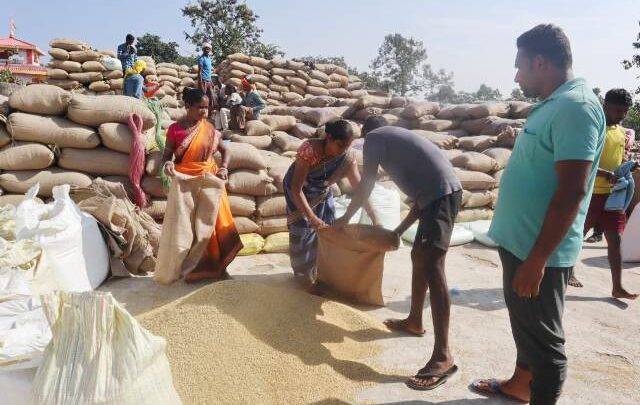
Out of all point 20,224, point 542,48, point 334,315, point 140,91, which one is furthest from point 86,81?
point 542,48

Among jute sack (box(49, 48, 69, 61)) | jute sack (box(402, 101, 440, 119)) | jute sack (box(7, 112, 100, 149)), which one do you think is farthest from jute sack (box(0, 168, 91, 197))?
jute sack (box(49, 48, 69, 61))

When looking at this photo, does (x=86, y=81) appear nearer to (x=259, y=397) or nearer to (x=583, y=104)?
(x=259, y=397)

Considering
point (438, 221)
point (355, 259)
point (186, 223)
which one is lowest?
point (355, 259)

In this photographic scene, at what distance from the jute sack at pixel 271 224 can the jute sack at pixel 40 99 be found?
77.2 inches

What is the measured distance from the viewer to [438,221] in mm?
2527

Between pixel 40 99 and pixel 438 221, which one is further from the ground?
pixel 40 99

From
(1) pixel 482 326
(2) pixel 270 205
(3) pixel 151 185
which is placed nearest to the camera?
(1) pixel 482 326

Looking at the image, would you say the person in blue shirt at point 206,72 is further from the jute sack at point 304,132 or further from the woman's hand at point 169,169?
the woman's hand at point 169,169

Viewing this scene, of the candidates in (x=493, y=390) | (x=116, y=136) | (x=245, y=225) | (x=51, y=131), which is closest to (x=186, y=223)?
(x=245, y=225)

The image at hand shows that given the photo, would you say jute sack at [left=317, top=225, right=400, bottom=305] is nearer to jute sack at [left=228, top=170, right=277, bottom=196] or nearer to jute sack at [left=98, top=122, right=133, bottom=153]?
jute sack at [left=228, top=170, right=277, bottom=196]

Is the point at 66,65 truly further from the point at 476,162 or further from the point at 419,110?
the point at 476,162

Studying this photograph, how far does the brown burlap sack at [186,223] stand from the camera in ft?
11.1

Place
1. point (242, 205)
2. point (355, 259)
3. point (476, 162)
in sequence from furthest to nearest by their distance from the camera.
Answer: point (476, 162) → point (242, 205) → point (355, 259)

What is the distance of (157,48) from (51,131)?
27.0 metres
